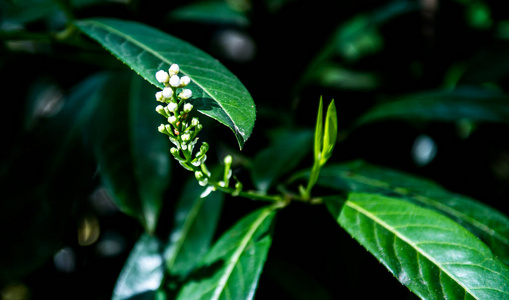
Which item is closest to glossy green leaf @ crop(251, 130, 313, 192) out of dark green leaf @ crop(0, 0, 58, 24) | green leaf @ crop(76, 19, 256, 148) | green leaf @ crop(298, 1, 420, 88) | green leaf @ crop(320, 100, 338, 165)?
green leaf @ crop(320, 100, 338, 165)

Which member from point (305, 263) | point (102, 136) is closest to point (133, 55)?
point (102, 136)

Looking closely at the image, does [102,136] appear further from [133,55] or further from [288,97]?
[288,97]

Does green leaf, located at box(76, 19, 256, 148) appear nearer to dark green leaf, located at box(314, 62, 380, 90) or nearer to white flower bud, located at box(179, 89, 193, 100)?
white flower bud, located at box(179, 89, 193, 100)

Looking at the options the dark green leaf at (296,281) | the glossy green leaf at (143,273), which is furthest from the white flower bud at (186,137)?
the dark green leaf at (296,281)

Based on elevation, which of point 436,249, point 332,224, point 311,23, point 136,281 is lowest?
point 136,281

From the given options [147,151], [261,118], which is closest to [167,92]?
[147,151]

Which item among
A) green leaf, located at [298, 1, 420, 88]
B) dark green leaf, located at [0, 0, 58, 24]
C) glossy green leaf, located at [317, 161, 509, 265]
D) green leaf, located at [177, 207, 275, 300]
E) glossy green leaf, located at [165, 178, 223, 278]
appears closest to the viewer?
green leaf, located at [177, 207, 275, 300]

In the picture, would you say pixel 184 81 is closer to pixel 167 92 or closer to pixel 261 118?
pixel 167 92
